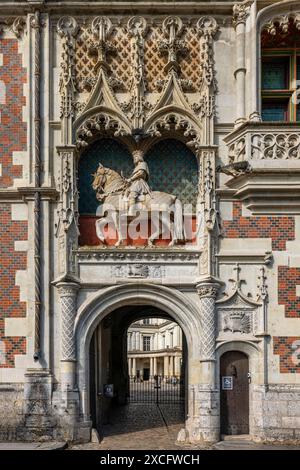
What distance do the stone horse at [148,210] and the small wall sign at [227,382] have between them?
314cm

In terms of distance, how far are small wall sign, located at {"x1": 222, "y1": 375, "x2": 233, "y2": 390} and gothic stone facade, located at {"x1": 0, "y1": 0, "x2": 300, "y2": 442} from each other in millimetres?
226

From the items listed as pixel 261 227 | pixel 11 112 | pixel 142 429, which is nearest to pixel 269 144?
pixel 261 227

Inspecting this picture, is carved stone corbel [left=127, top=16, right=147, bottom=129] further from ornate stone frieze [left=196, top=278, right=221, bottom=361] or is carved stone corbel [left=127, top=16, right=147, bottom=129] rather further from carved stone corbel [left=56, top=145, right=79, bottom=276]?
ornate stone frieze [left=196, top=278, right=221, bottom=361]

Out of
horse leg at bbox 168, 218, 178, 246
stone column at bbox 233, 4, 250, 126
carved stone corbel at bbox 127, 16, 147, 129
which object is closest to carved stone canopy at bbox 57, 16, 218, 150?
carved stone corbel at bbox 127, 16, 147, 129

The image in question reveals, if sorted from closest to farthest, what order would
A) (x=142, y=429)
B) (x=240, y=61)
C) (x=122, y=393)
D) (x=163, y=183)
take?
(x=240, y=61) < (x=163, y=183) < (x=142, y=429) < (x=122, y=393)

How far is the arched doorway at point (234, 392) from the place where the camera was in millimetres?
12852

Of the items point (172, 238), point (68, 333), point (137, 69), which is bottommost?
point (68, 333)

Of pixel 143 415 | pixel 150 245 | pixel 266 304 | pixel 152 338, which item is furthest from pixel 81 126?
pixel 152 338

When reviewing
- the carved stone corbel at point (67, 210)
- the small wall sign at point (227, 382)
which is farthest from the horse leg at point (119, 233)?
the small wall sign at point (227, 382)

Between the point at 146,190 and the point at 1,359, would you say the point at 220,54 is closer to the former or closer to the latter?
the point at 146,190

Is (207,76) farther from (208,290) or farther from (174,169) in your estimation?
(208,290)

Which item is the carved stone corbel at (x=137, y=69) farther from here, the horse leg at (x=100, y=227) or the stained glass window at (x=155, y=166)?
the horse leg at (x=100, y=227)

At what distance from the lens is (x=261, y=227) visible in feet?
42.8

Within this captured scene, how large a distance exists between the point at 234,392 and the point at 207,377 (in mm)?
803
